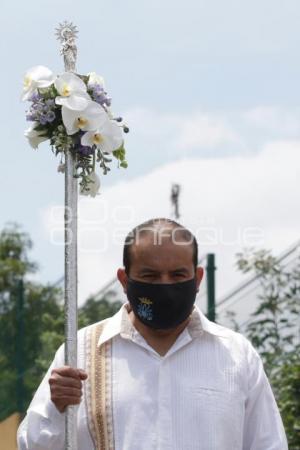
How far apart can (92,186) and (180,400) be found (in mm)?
955

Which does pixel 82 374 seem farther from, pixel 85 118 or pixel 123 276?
pixel 85 118

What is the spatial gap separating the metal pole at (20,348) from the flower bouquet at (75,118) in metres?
5.28

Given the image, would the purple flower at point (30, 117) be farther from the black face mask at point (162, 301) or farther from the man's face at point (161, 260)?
the black face mask at point (162, 301)

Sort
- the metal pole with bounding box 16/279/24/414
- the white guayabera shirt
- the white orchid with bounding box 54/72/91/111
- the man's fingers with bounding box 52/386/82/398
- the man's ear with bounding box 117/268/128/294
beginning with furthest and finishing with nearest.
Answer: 1. the metal pole with bounding box 16/279/24/414
2. the man's ear with bounding box 117/268/128/294
3. the white orchid with bounding box 54/72/91/111
4. the white guayabera shirt
5. the man's fingers with bounding box 52/386/82/398

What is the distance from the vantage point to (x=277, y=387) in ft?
35.5

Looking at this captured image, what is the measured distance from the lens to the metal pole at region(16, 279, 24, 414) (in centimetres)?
1105

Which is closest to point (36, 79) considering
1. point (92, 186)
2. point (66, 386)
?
point (92, 186)

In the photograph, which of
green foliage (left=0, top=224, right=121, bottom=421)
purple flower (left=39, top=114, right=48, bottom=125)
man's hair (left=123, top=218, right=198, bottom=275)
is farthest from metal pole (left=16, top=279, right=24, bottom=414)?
purple flower (left=39, top=114, right=48, bottom=125)

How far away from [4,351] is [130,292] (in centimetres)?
569

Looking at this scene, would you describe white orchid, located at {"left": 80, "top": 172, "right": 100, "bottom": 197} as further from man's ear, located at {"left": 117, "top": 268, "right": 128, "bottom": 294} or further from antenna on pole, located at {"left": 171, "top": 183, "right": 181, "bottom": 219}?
antenna on pole, located at {"left": 171, "top": 183, "right": 181, "bottom": 219}

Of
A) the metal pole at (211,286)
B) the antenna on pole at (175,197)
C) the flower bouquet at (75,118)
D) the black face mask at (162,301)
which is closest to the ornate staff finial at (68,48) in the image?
the flower bouquet at (75,118)

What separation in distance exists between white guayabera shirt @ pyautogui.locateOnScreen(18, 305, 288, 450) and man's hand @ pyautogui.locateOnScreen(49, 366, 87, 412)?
142 mm

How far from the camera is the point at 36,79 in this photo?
5848 mm

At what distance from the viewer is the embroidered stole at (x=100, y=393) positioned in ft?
18.8
